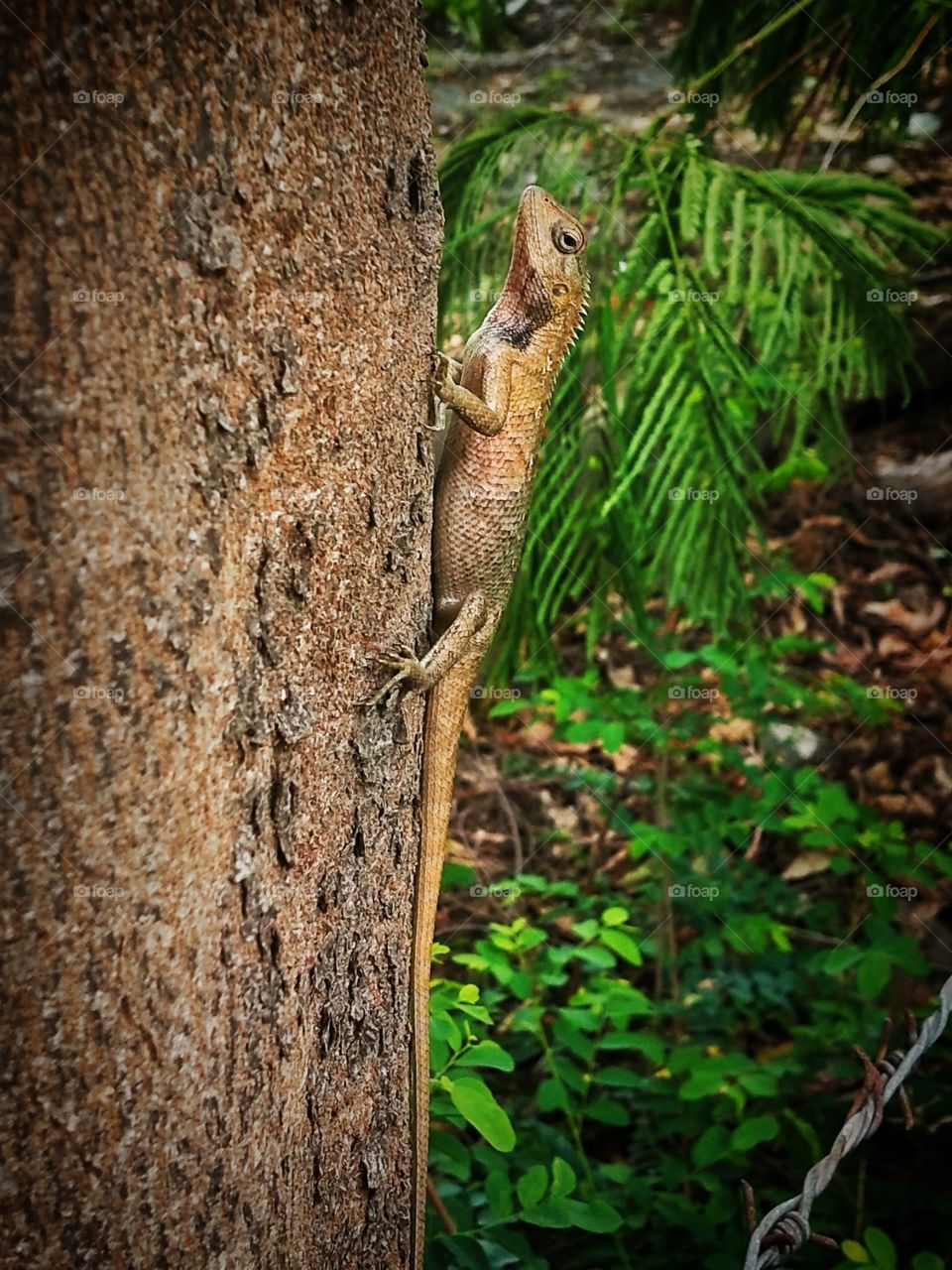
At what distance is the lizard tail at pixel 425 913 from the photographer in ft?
5.71

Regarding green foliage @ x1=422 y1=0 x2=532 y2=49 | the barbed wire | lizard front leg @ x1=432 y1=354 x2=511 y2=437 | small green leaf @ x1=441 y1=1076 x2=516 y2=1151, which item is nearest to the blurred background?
small green leaf @ x1=441 y1=1076 x2=516 y2=1151

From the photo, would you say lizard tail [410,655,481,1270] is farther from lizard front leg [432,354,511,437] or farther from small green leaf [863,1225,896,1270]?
small green leaf [863,1225,896,1270]

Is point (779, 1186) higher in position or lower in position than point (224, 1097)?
lower

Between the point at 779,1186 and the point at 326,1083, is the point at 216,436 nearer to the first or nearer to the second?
the point at 326,1083

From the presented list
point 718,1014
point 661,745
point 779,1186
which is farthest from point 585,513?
point 779,1186

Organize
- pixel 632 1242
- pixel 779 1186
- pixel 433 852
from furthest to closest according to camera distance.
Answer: pixel 779 1186
pixel 632 1242
pixel 433 852

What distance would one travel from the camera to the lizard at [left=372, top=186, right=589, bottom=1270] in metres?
1.76

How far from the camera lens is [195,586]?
47.6 inches

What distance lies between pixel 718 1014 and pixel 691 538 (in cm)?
166

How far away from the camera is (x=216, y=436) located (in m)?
1.21

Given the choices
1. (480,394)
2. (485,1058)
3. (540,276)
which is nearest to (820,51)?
(540,276)

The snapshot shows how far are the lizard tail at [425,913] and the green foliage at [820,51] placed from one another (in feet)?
7.27

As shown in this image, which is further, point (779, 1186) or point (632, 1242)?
point (779, 1186)

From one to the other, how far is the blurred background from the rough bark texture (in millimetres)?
757
